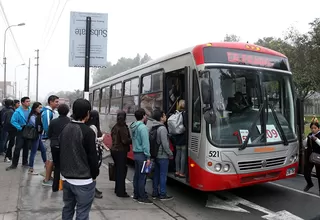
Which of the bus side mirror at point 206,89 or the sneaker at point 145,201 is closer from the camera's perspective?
the bus side mirror at point 206,89

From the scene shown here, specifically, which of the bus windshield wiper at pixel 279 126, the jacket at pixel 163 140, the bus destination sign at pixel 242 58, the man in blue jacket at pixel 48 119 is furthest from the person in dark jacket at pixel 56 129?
the bus windshield wiper at pixel 279 126

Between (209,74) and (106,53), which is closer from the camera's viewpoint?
(209,74)

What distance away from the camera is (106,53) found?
916 centimetres

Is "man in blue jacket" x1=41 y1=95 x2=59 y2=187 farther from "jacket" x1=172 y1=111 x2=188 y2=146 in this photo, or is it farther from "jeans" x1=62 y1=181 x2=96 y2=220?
"jeans" x1=62 y1=181 x2=96 y2=220

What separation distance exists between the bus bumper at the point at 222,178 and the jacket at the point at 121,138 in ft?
4.31

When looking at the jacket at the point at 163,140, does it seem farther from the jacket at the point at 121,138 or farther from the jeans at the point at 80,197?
the jeans at the point at 80,197

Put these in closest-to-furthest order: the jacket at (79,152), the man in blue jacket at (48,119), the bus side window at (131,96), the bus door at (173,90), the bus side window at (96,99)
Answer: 1. the jacket at (79,152)
2. the man in blue jacket at (48,119)
3. the bus door at (173,90)
4. the bus side window at (131,96)
5. the bus side window at (96,99)

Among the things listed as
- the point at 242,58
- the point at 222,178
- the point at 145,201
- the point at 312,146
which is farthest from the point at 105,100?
the point at 312,146

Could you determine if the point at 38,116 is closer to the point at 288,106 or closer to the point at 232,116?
the point at 232,116

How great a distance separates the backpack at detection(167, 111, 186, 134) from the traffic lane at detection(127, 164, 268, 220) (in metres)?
1.42

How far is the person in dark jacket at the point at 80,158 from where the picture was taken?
3.66 metres

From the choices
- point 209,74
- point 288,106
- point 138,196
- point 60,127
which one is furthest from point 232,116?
point 60,127

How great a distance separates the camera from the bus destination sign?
6410 mm

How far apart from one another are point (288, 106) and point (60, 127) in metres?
4.62
